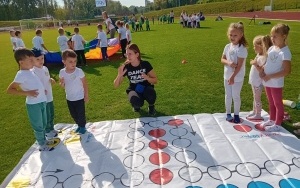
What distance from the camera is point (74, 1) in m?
102

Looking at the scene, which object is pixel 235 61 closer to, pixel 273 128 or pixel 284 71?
pixel 284 71

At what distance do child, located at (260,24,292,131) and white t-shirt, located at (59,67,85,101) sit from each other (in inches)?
112

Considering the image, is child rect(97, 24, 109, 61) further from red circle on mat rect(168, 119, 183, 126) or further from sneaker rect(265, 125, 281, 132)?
sneaker rect(265, 125, 281, 132)

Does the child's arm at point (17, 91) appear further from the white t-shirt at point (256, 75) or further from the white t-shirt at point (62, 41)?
the white t-shirt at point (62, 41)

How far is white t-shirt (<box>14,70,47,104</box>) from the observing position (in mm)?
3512

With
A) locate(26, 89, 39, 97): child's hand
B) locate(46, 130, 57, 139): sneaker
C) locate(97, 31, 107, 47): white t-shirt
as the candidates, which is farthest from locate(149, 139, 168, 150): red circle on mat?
locate(97, 31, 107, 47): white t-shirt

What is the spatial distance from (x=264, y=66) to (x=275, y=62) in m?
0.22

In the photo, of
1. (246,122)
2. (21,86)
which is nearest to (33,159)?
(21,86)

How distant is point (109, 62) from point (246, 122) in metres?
7.19

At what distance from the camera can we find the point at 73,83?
13.2 ft

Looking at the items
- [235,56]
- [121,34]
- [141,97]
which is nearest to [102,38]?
[121,34]

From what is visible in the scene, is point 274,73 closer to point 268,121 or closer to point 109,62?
point 268,121

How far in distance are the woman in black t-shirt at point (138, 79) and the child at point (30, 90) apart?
1348 millimetres

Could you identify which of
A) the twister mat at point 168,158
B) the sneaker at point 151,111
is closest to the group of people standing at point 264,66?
the twister mat at point 168,158
